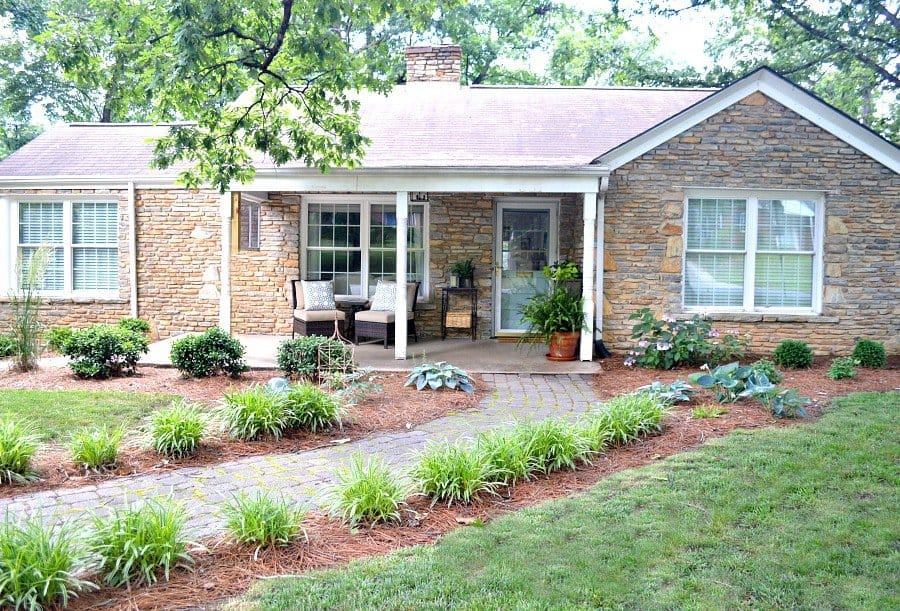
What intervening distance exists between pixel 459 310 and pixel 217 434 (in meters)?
6.22

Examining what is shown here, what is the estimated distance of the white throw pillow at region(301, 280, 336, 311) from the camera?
10.6 m

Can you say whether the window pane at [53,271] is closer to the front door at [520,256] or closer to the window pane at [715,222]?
the front door at [520,256]

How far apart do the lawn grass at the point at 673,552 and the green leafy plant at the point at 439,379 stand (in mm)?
3041

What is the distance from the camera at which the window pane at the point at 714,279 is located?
985 centimetres

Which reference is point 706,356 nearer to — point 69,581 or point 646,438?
point 646,438

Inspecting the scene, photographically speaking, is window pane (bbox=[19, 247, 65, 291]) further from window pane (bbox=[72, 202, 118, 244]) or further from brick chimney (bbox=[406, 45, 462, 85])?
brick chimney (bbox=[406, 45, 462, 85])

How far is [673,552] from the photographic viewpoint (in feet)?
11.0

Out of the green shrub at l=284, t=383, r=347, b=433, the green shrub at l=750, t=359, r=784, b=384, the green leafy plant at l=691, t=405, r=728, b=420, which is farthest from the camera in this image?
the green shrub at l=750, t=359, r=784, b=384

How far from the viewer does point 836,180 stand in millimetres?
9609

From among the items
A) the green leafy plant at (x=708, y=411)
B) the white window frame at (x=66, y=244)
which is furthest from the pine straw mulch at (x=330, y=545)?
the white window frame at (x=66, y=244)

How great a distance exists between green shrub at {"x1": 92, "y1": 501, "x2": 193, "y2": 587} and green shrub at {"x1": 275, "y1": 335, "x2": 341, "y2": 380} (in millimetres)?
4219

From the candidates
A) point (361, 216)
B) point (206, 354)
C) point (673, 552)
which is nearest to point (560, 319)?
point (361, 216)

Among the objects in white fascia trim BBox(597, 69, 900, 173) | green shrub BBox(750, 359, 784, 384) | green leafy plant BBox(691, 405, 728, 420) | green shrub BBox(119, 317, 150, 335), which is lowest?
green leafy plant BBox(691, 405, 728, 420)

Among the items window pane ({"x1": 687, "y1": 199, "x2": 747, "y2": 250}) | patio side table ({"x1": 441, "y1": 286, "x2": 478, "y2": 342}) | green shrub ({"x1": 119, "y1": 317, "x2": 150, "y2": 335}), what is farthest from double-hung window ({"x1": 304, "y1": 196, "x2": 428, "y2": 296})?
window pane ({"x1": 687, "y1": 199, "x2": 747, "y2": 250})
